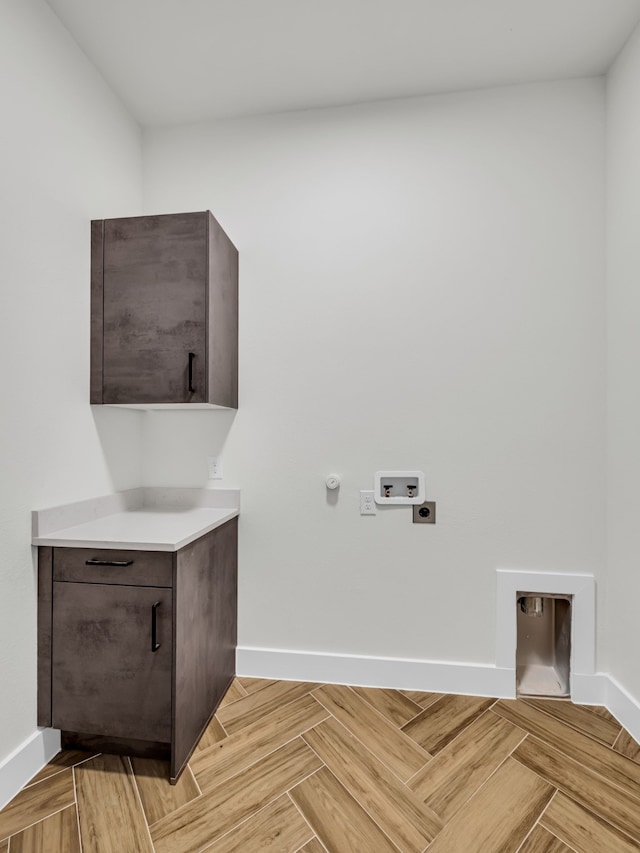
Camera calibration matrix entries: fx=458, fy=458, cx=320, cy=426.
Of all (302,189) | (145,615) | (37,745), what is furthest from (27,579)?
(302,189)

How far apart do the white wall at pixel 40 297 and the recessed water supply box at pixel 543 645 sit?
2.01m

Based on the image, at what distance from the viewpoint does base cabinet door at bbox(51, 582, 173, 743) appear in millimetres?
1547

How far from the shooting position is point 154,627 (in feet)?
5.03

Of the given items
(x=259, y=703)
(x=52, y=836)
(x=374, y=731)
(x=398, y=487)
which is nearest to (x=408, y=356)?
(x=398, y=487)

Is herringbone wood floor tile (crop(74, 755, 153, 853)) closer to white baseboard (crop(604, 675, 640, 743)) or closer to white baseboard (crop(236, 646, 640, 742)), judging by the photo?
white baseboard (crop(236, 646, 640, 742))

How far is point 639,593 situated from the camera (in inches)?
69.7

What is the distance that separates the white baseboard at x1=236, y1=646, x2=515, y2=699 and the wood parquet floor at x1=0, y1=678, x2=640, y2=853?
118mm

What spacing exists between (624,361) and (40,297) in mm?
2277

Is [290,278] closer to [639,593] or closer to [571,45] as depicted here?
[571,45]

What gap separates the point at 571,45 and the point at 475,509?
198cm

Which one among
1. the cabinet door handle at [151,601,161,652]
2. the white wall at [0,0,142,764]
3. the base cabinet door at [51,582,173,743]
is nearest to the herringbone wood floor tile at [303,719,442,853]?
the base cabinet door at [51,582,173,743]

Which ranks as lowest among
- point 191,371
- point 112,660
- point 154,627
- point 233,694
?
point 233,694

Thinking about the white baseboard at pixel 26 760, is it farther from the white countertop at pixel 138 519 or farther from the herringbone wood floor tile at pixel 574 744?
the herringbone wood floor tile at pixel 574 744

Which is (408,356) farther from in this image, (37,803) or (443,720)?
(37,803)
